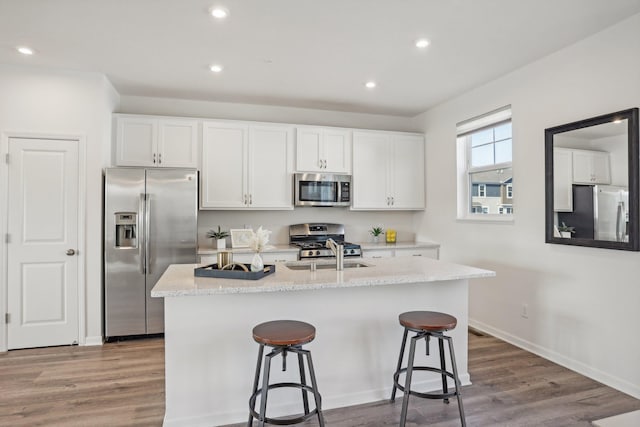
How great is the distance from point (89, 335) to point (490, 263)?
160 inches

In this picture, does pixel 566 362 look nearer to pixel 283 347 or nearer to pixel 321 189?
pixel 283 347

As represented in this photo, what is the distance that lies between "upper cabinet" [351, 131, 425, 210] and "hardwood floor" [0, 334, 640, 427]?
7.12ft

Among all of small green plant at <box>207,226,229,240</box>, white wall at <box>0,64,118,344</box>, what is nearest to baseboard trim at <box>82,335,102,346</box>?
white wall at <box>0,64,118,344</box>

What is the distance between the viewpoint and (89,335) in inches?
142

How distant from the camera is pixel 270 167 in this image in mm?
4449

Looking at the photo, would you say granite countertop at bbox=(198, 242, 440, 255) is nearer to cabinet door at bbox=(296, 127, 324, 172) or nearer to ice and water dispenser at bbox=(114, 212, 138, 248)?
ice and water dispenser at bbox=(114, 212, 138, 248)

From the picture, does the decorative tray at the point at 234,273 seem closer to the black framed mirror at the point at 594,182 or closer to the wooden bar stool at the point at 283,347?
the wooden bar stool at the point at 283,347

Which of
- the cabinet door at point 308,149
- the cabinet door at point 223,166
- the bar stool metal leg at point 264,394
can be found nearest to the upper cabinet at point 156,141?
the cabinet door at point 223,166

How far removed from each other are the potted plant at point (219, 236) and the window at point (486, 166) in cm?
276

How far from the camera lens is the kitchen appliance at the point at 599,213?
2.63 meters

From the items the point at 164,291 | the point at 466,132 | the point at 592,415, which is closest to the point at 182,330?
the point at 164,291

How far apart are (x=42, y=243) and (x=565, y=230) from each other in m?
4.66

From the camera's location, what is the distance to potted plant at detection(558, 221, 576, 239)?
3.00 meters

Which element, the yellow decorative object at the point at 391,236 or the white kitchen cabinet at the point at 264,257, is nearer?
the white kitchen cabinet at the point at 264,257
